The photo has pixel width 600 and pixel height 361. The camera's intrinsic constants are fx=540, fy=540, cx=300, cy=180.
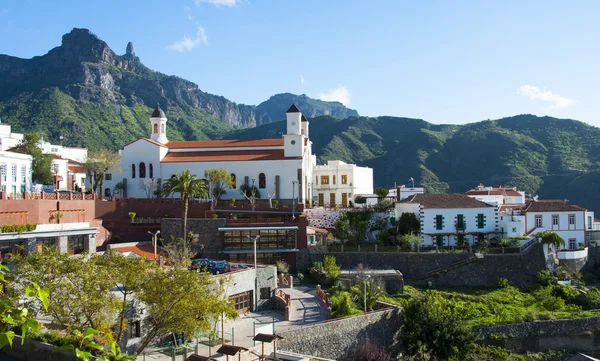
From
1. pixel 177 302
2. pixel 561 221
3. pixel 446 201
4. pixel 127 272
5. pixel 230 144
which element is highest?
pixel 230 144

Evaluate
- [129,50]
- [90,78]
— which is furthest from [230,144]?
[129,50]

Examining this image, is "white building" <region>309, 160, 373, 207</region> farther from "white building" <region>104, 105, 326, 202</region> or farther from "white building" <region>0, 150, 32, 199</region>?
"white building" <region>0, 150, 32, 199</region>

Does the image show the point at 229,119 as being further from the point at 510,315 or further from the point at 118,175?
the point at 510,315

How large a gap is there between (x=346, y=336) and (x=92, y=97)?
110 meters

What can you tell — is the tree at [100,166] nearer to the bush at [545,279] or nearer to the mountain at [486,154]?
the bush at [545,279]

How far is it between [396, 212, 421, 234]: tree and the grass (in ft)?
22.5

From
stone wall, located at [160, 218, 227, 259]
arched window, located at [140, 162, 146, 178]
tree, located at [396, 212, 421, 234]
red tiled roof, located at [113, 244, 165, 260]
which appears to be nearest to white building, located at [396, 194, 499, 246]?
tree, located at [396, 212, 421, 234]

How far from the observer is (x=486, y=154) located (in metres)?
116

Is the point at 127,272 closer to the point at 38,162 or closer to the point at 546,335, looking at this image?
the point at 546,335

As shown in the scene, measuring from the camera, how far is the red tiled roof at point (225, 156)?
5550 centimetres

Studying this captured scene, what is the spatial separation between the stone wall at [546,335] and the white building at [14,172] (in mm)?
35650

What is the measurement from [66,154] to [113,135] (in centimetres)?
3585

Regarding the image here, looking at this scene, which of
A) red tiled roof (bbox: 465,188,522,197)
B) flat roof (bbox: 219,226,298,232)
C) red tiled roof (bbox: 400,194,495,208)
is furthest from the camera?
red tiled roof (bbox: 465,188,522,197)

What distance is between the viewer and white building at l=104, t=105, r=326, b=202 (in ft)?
179
